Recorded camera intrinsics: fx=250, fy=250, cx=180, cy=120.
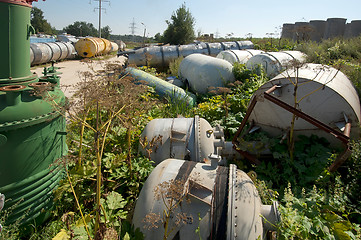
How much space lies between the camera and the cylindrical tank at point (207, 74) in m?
7.97

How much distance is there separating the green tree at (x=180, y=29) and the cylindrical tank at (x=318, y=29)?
34.8 feet

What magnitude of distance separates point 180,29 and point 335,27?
13018 mm

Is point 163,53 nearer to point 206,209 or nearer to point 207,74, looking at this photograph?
point 207,74

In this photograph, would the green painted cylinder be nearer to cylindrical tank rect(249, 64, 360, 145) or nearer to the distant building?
Result: cylindrical tank rect(249, 64, 360, 145)

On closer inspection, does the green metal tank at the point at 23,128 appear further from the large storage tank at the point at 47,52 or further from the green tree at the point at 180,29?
the green tree at the point at 180,29

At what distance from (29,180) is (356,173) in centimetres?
409

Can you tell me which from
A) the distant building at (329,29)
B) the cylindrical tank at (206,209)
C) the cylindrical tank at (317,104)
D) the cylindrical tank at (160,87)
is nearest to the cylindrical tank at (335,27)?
the distant building at (329,29)

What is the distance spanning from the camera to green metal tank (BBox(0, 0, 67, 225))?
2.45 m

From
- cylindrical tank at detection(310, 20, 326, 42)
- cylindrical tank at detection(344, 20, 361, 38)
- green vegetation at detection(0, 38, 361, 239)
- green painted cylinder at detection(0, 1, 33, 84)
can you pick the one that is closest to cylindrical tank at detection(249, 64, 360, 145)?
green vegetation at detection(0, 38, 361, 239)

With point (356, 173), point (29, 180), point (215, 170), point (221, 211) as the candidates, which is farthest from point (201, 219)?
point (356, 173)

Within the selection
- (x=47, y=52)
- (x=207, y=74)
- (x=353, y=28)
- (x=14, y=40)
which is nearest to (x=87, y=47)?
(x=47, y=52)

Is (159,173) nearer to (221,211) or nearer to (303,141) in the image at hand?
(221,211)

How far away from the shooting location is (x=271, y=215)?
94.6 inches

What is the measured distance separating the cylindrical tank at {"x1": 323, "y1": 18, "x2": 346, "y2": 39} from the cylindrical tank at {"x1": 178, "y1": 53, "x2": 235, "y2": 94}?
14.1m
